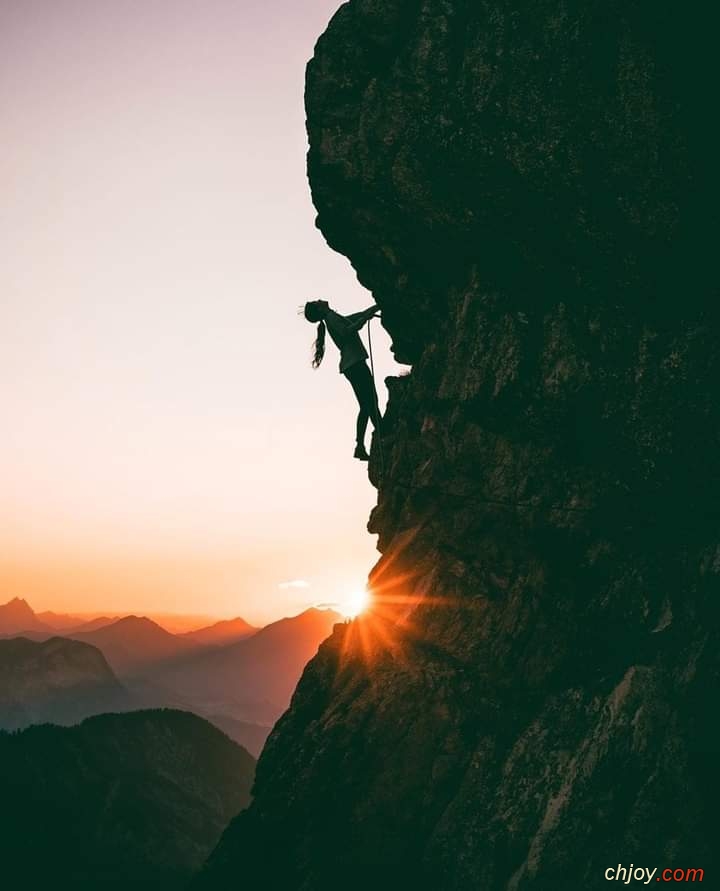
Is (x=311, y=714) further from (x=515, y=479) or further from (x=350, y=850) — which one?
(x=515, y=479)

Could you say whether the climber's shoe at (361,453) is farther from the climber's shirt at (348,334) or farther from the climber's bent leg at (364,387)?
the climber's shirt at (348,334)

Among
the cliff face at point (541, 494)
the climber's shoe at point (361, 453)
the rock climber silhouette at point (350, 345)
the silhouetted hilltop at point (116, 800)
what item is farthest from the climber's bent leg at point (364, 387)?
the silhouetted hilltop at point (116, 800)

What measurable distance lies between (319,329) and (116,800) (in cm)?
4270

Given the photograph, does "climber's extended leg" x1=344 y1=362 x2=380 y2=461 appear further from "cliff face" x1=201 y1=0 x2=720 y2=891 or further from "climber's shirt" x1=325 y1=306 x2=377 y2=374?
"cliff face" x1=201 y1=0 x2=720 y2=891

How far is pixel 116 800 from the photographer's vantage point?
47250mm

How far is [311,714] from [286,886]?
391 cm

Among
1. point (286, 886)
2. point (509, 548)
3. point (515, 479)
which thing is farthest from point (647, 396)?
point (286, 886)

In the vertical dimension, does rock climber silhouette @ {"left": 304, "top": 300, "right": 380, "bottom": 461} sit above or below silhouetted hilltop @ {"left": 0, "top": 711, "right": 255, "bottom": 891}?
above

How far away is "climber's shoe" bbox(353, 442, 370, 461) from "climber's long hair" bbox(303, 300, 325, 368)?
2.79m

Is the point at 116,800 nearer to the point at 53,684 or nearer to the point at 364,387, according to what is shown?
the point at 364,387

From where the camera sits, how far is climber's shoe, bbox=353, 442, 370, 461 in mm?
20344

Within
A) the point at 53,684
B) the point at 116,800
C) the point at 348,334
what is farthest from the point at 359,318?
the point at 53,684

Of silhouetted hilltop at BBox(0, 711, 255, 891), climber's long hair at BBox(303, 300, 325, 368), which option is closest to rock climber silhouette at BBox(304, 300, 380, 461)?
climber's long hair at BBox(303, 300, 325, 368)

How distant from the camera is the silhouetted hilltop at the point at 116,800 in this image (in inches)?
1415
